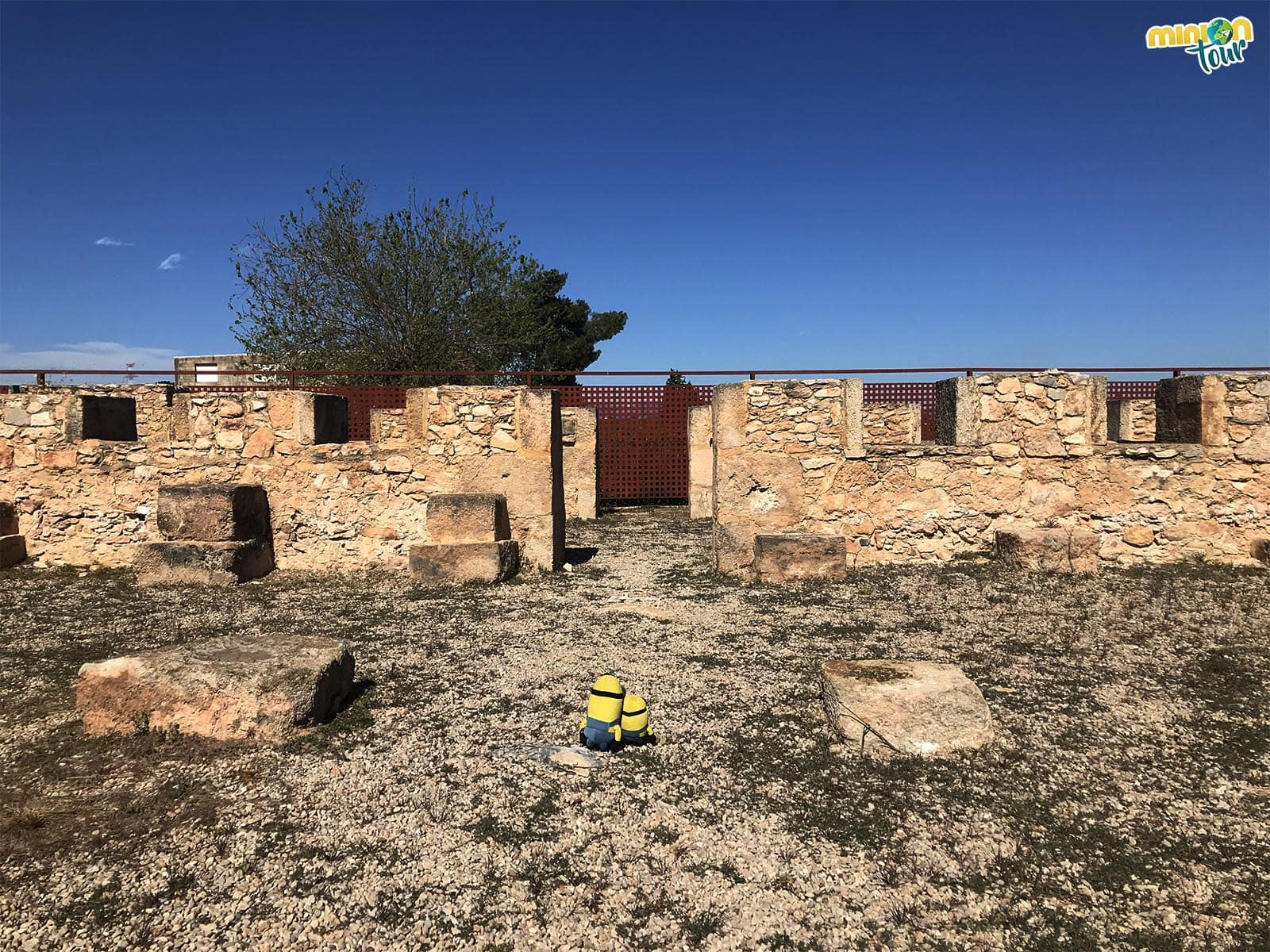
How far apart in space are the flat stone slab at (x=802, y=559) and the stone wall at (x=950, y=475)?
35cm

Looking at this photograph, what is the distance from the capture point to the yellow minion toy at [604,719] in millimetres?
3150

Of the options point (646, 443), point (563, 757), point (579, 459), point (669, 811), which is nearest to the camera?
point (669, 811)

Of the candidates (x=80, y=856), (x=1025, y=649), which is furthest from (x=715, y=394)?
(x=80, y=856)

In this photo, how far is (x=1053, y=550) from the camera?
6.74 m

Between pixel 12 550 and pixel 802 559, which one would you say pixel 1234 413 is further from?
pixel 12 550

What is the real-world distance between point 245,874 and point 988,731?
292 centimetres

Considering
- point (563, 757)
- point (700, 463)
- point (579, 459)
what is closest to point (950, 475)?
point (563, 757)

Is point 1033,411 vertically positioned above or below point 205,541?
above

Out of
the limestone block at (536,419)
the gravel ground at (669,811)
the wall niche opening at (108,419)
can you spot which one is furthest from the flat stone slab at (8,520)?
the limestone block at (536,419)

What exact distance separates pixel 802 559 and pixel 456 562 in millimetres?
3179

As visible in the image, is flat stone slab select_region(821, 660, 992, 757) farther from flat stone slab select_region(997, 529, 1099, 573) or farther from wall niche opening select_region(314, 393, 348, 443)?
wall niche opening select_region(314, 393, 348, 443)

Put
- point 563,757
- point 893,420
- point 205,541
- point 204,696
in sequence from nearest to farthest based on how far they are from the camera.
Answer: point 563,757
point 204,696
point 205,541
point 893,420

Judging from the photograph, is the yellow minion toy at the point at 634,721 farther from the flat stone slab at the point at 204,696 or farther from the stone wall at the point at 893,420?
the stone wall at the point at 893,420

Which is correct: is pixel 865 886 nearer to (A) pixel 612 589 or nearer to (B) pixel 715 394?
(A) pixel 612 589
